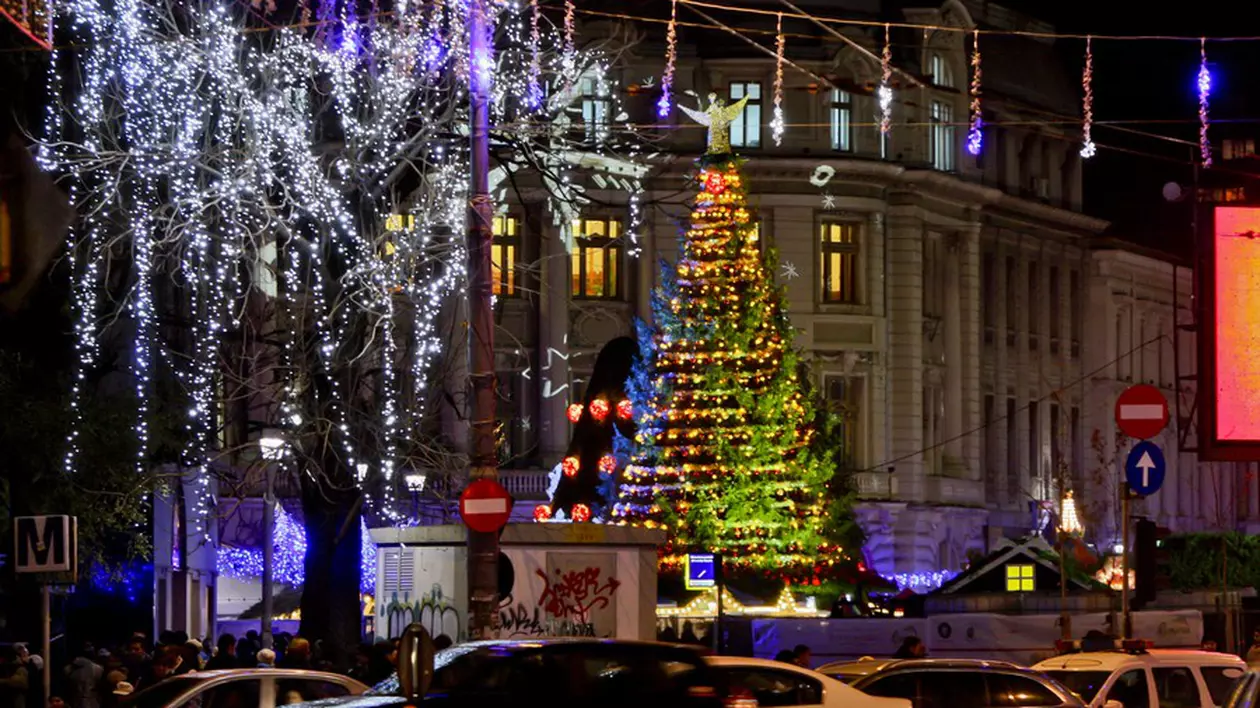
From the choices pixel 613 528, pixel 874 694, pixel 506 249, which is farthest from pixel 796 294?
pixel 874 694

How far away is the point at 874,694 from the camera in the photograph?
20.0 m

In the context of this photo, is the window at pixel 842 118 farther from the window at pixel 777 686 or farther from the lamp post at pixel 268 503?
the window at pixel 777 686

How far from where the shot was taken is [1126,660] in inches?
835

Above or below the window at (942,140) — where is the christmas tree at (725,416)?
below

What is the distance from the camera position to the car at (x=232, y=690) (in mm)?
17969

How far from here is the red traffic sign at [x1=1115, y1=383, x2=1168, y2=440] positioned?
2381cm

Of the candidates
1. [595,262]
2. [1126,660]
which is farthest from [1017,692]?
[595,262]

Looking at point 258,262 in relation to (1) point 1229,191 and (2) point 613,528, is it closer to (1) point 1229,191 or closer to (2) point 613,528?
(2) point 613,528

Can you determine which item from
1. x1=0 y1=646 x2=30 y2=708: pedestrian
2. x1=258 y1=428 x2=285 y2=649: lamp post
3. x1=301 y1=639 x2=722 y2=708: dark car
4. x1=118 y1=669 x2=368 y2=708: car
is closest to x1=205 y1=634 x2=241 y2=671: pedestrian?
x1=0 y1=646 x2=30 y2=708: pedestrian

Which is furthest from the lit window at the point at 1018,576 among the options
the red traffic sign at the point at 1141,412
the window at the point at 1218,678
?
the window at the point at 1218,678

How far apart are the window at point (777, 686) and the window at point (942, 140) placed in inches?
1812

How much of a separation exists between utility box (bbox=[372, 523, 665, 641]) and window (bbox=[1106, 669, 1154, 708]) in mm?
6491

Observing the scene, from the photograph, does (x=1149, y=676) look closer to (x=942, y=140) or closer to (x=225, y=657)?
(x=225, y=657)

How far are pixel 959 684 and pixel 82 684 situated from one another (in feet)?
28.2
